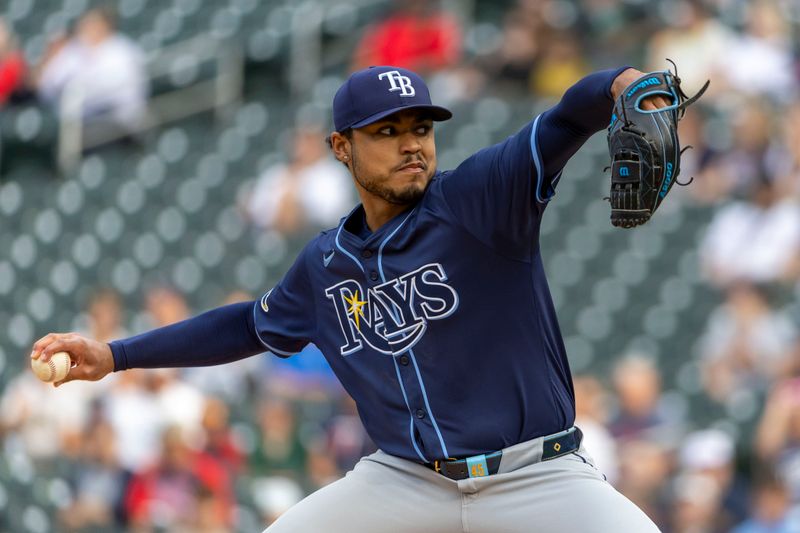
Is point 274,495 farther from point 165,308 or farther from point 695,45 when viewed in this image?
point 695,45

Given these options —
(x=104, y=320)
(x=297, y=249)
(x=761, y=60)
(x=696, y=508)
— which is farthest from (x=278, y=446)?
(x=761, y=60)

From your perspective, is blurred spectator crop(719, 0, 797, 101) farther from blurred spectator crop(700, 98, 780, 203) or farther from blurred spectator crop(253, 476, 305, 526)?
blurred spectator crop(253, 476, 305, 526)

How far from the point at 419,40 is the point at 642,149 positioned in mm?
6806

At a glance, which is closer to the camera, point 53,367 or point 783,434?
point 53,367

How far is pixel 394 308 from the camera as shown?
332 centimetres

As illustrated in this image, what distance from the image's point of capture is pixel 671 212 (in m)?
8.53

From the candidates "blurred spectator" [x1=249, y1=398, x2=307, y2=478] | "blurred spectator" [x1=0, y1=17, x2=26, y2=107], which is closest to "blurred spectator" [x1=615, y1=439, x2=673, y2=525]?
"blurred spectator" [x1=249, y1=398, x2=307, y2=478]

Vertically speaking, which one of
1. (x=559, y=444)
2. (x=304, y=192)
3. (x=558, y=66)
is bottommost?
(x=559, y=444)

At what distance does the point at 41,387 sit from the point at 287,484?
201 centimetres

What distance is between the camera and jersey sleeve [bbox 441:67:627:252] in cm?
293

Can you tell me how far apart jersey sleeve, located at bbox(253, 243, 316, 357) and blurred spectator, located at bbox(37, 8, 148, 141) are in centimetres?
686

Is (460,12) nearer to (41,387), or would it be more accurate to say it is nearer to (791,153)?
(791,153)

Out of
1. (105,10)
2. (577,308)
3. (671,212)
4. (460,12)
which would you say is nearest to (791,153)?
(671,212)

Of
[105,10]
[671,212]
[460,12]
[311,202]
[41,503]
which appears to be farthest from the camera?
[105,10]
